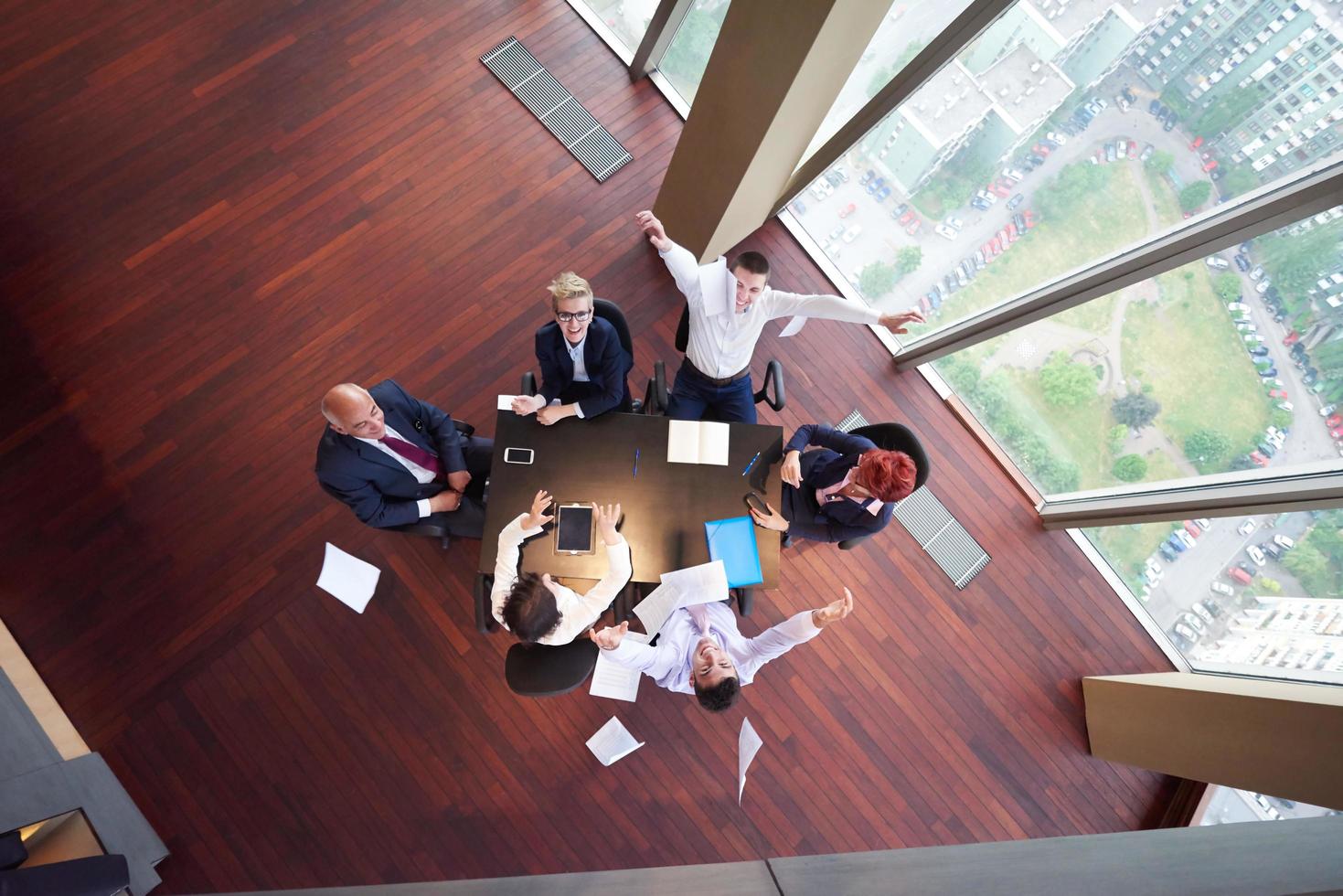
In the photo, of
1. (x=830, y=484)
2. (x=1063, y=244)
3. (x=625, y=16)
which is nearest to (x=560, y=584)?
(x=830, y=484)

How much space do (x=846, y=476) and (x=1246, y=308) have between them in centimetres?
200

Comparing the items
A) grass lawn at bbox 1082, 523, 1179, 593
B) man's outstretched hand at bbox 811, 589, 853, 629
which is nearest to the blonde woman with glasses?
man's outstretched hand at bbox 811, 589, 853, 629

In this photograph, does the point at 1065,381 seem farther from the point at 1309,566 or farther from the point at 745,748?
the point at 745,748

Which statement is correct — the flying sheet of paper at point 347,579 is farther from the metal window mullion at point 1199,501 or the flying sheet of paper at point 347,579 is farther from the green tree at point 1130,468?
the green tree at point 1130,468

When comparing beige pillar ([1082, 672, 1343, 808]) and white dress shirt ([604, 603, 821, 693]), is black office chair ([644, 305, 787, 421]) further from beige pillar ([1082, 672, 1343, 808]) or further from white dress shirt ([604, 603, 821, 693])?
beige pillar ([1082, 672, 1343, 808])

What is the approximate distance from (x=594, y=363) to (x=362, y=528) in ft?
6.24

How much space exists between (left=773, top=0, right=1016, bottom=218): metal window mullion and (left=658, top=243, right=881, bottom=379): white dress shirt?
1.04 meters

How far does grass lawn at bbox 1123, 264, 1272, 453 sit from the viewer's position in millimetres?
3178

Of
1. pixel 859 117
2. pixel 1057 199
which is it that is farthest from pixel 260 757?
pixel 1057 199

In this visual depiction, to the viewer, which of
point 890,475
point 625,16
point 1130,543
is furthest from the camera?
point 625,16

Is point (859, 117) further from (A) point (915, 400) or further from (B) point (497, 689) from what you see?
(B) point (497, 689)

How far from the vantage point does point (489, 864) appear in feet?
11.9

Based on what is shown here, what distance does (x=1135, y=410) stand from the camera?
12.3ft

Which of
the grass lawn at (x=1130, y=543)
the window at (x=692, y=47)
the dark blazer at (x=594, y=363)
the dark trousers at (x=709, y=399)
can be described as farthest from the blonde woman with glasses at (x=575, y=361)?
the grass lawn at (x=1130, y=543)
